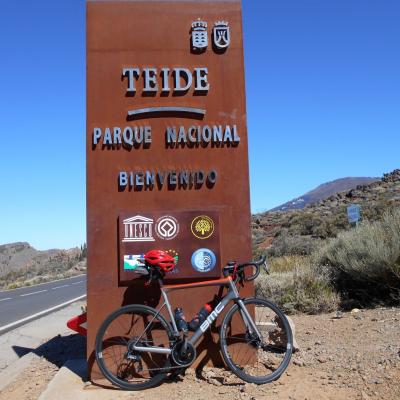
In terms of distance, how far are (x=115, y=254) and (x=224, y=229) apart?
1279 millimetres

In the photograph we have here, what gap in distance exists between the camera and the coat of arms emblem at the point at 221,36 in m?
6.23

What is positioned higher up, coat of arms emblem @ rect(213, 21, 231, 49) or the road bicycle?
coat of arms emblem @ rect(213, 21, 231, 49)

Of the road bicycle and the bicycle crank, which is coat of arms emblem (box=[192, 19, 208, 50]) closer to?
the road bicycle

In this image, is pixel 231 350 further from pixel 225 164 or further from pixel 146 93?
pixel 146 93

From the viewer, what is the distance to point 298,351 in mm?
6297

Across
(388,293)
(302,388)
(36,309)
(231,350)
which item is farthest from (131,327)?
(36,309)

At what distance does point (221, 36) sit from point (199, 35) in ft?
0.86

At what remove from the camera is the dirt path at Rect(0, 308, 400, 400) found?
482cm

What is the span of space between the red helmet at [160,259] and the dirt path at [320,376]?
1204 mm

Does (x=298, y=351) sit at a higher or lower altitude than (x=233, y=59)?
lower

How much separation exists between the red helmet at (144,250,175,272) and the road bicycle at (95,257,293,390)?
0.21 feet

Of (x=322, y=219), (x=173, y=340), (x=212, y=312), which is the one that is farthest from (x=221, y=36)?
(x=322, y=219)

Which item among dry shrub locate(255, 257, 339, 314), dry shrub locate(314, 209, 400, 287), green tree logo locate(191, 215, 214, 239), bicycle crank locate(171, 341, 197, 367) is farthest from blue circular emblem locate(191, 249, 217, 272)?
dry shrub locate(314, 209, 400, 287)

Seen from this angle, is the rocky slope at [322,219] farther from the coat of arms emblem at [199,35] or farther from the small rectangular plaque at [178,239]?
the coat of arms emblem at [199,35]
